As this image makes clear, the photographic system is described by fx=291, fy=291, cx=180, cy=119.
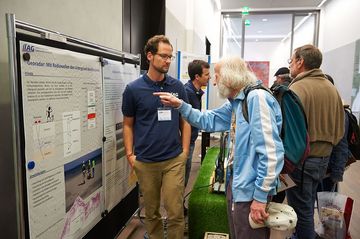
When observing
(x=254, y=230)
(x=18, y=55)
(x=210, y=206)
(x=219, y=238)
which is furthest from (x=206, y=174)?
(x=18, y=55)

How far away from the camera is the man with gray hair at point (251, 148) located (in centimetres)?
132

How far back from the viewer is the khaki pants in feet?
6.74

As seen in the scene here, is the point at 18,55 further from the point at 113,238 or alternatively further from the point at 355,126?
the point at 355,126

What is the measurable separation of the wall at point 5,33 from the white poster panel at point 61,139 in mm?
124

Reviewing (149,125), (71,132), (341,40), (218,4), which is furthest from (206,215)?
(218,4)

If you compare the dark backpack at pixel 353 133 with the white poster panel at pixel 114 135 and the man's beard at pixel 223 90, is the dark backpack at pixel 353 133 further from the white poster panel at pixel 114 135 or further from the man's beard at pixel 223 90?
the white poster panel at pixel 114 135

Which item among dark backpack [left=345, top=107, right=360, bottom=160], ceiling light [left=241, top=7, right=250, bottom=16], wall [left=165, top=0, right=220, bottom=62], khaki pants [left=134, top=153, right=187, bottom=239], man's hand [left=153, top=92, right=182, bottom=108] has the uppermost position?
ceiling light [left=241, top=7, right=250, bottom=16]

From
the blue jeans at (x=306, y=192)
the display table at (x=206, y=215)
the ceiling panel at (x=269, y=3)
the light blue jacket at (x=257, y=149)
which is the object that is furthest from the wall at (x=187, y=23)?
the light blue jacket at (x=257, y=149)

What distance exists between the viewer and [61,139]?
5.22ft

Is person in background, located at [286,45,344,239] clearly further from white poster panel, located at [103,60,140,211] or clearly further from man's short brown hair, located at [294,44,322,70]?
white poster panel, located at [103,60,140,211]

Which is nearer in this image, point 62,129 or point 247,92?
point 247,92

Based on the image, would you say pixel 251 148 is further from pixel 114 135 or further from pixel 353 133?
pixel 353 133

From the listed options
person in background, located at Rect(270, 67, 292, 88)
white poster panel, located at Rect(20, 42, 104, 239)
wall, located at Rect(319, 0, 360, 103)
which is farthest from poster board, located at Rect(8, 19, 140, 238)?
wall, located at Rect(319, 0, 360, 103)

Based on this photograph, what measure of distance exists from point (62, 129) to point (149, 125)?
0.61 m
